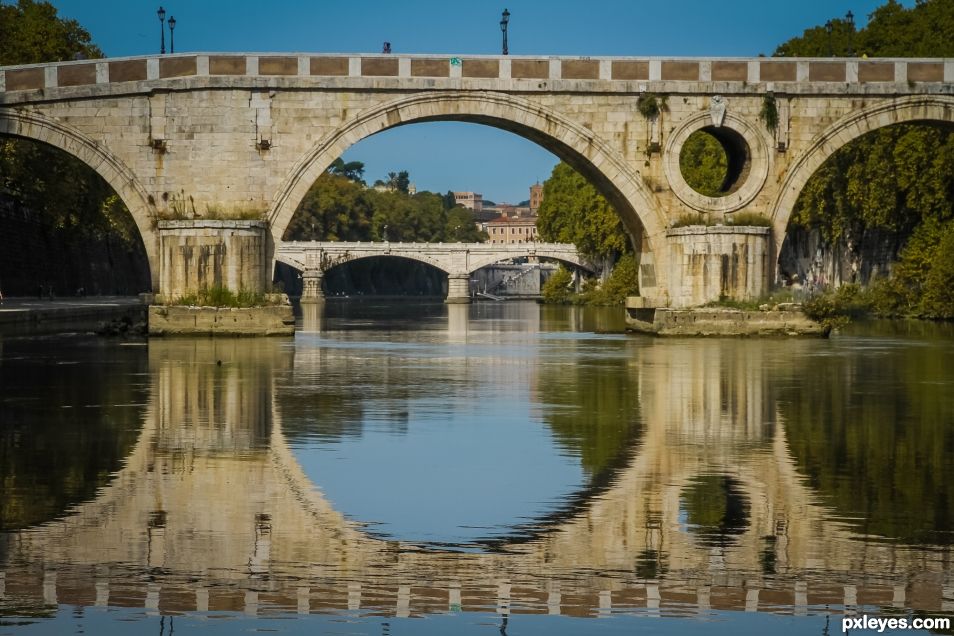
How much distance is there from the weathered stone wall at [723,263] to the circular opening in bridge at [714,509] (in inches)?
886

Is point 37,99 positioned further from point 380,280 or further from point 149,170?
point 380,280

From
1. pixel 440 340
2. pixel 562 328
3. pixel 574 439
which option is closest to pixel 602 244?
pixel 562 328

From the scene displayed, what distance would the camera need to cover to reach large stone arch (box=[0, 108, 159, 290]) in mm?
31906

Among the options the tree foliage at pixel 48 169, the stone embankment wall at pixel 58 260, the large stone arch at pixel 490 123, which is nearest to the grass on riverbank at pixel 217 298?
the large stone arch at pixel 490 123

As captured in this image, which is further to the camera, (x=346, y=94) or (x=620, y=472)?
(x=346, y=94)

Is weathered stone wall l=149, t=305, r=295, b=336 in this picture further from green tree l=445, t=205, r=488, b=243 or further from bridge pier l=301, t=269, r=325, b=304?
green tree l=445, t=205, r=488, b=243

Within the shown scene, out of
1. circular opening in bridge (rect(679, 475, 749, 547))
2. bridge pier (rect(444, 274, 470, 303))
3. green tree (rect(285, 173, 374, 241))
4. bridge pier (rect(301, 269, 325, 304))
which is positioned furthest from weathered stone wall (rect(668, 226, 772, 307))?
green tree (rect(285, 173, 374, 241))

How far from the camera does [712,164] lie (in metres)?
55.4

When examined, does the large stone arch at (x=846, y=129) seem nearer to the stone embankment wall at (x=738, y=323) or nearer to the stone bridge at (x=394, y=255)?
the stone embankment wall at (x=738, y=323)

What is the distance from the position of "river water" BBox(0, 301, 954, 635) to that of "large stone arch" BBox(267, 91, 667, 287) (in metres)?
13.5

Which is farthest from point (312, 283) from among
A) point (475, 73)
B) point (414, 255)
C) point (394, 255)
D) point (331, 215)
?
point (475, 73)

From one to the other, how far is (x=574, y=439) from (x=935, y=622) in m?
6.56

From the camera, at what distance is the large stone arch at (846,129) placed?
33219 millimetres

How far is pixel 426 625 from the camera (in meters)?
6.20
